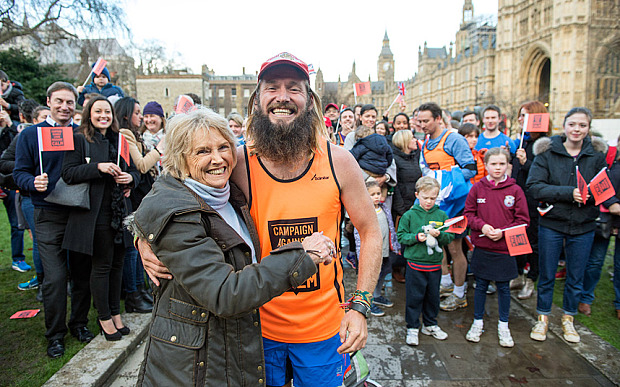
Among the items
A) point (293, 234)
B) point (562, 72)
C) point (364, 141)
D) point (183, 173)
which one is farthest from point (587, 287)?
point (562, 72)

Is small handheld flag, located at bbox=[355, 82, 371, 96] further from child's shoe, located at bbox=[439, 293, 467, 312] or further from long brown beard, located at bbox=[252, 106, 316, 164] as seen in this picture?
long brown beard, located at bbox=[252, 106, 316, 164]

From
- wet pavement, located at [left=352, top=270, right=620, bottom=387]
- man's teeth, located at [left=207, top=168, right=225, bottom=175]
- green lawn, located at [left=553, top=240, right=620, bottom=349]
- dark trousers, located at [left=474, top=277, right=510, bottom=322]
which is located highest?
man's teeth, located at [left=207, top=168, right=225, bottom=175]

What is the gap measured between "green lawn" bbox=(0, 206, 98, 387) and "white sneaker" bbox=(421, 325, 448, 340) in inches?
150

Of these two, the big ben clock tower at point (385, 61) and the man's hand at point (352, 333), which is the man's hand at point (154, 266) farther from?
the big ben clock tower at point (385, 61)

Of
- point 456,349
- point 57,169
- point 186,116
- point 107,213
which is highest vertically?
point 186,116

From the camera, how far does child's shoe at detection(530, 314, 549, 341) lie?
166 inches

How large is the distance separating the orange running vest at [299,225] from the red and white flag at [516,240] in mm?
2819

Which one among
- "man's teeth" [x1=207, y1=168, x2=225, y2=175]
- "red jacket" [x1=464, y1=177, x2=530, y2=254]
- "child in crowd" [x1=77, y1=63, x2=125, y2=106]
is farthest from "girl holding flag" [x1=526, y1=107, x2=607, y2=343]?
"child in crowd" [x1=77, y1=63, x2=125, y2=106]

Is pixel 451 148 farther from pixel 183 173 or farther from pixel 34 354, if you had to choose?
pixel 34 354

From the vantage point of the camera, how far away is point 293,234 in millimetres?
2039

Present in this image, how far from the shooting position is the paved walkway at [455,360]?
3447mm

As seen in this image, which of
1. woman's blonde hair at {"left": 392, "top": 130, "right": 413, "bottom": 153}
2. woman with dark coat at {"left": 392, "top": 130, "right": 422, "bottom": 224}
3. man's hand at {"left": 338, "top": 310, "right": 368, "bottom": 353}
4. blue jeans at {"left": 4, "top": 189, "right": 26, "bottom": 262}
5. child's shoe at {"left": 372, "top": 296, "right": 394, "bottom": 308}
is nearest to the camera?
man's hand at {"left": 338, "top": 310, "right": 368, "bottom": 353}

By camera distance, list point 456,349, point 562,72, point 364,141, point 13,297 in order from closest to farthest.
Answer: point 456,349
point 13,297
point 364,141
point 562,72

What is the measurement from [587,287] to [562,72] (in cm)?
4952
